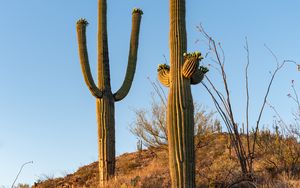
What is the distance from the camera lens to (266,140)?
47.4 ft

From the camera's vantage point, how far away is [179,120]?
8844mm

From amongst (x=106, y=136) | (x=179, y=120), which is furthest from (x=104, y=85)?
(x=179, y=120)

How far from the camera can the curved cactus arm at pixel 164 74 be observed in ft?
31.5

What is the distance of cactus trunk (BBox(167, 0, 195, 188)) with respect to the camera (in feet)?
28.6

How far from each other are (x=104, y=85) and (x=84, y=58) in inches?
37.4

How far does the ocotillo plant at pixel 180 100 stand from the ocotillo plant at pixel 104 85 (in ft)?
11.2

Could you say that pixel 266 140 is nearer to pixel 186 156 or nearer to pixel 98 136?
pixel 98 136

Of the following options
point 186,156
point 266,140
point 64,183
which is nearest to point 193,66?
point 186,156

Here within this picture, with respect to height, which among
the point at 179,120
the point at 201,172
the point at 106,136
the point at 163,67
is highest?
the point at 163,67

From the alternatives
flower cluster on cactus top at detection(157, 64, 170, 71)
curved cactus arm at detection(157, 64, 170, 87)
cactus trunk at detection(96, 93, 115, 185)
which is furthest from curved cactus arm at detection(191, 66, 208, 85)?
cactus trunk at detection(96, 93, 115, 185)

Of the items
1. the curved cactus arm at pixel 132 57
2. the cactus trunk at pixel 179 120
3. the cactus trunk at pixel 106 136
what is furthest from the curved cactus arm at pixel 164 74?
the curved cactus arm at pixel 132 57

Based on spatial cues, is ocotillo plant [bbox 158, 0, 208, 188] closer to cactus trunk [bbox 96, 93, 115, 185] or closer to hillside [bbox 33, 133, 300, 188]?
hillside [bbox 33, 133, 300, 188]

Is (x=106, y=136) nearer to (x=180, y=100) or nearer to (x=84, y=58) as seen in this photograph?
(x=84, y=58)

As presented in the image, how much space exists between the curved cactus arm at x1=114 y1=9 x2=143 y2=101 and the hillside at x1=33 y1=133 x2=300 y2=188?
2.36 m
